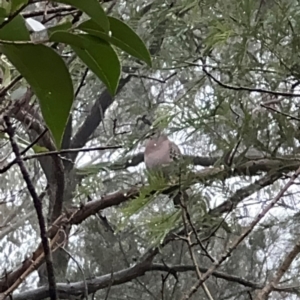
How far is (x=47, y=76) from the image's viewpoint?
235mm

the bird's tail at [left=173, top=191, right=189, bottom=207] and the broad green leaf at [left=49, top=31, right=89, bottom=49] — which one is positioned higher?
the bird's tail at [left=173, top=191, right=189, bottom=207]

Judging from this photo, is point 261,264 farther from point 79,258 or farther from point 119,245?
point 79,258

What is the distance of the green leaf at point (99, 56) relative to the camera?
0.79 feet

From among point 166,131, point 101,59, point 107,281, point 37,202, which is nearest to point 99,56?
point 101,59

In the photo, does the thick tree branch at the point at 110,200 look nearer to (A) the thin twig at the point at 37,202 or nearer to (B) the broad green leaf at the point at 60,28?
(A) the thin twig at the point at 37,202

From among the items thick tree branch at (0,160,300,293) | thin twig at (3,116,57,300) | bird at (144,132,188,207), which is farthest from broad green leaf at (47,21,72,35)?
bird at (144,132,188,207)

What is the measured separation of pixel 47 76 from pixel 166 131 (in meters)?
0.74

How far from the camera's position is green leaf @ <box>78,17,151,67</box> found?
237 mm

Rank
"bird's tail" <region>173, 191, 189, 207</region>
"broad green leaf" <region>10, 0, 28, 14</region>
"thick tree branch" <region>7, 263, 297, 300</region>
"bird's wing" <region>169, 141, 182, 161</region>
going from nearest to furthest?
"broad green leaf" <region>10, 0, 28, 14</region>, "bird's tail" <region>173, 191, 189, 207</region>, "bird's wing" <region>169, 141, 182, 161</region>, "thick tree branch" <region>7, 263, 297, 300</region>

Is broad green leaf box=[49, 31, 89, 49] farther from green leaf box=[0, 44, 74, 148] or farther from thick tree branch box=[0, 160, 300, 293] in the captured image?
thick tree branch box=[0, 160, 300, 293]

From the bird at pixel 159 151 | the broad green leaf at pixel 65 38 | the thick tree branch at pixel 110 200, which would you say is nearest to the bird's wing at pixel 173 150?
the bird at pixel 159 151

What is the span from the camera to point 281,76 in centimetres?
76

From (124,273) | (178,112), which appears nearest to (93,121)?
(124,273)

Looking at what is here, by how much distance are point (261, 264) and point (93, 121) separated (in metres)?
0.55
